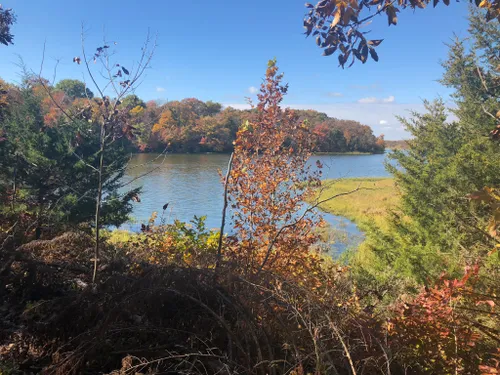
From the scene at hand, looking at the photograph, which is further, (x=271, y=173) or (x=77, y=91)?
(x=271, y=173)

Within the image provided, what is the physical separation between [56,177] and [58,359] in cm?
841

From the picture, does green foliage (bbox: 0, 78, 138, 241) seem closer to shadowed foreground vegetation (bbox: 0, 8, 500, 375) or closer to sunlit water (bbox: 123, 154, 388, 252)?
sunlit water (bbox: 123, 154, 388, 252)

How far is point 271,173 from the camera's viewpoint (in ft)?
19.3

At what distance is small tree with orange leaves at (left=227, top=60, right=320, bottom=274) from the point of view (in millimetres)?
5672

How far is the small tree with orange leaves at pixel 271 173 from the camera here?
567 centimetres

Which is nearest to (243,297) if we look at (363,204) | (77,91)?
(77,91)

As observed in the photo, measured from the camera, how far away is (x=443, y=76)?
14.2 m

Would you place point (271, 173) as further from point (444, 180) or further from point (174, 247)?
point (444, 180)

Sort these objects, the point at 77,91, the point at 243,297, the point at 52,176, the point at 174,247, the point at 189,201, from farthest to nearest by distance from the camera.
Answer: the point at 189,201 < the point at 52,176 < the point at 77,91 < the point at 174,247 < the point at 243,297

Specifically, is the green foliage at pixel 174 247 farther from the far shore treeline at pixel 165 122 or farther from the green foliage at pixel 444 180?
the green foliage at pixel 444 180

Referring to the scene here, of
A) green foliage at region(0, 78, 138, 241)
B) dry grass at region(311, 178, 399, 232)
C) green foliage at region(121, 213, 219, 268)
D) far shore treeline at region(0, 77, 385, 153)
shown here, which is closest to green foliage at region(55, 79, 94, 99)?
far shore treeline at region(0, 77, 385, 153)

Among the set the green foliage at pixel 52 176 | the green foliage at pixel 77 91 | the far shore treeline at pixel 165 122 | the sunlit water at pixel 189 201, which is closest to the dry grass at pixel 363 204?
the sunlit water at pixel 189 201

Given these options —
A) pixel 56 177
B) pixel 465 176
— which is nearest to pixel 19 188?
pixel 56 177

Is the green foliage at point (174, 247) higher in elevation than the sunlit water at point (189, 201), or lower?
higher
